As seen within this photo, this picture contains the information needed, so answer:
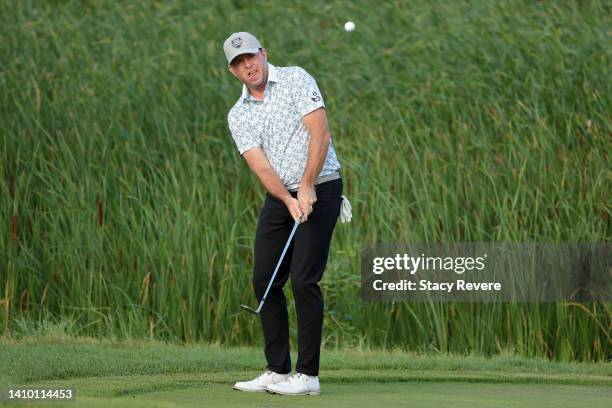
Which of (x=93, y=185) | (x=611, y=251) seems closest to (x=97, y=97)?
(x=93, y=185)

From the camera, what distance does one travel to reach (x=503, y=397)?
6699 millimetres

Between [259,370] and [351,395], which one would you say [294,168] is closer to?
[351,395]

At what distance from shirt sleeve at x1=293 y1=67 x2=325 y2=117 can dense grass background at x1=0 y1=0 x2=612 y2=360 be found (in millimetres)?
3313

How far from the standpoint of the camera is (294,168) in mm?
6801

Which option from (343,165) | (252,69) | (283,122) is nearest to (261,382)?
(283,122)

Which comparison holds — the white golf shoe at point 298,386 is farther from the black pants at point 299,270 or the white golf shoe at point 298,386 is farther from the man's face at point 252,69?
the man's face at point 252,69

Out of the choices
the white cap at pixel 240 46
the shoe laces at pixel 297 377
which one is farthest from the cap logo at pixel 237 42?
the shoe laces at pixel 297 377

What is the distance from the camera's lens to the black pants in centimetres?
680

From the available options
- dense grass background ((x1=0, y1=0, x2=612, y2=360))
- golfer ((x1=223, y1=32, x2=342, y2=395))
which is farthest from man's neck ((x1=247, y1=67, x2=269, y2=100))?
dense grass background ((x1=0, y1=0, x2=612, y2=360))

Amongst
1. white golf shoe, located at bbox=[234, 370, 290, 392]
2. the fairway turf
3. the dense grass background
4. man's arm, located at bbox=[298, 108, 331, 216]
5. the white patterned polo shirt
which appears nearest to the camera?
the fairway turf

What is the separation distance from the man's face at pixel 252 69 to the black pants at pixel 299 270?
641mm

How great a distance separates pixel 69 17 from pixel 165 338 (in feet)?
18.8

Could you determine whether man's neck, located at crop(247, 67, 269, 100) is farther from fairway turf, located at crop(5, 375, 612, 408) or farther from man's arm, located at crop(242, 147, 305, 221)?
fairway turf, located at crop(5, 375, 612, 408)

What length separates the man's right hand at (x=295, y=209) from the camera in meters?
Answer: 6.67
